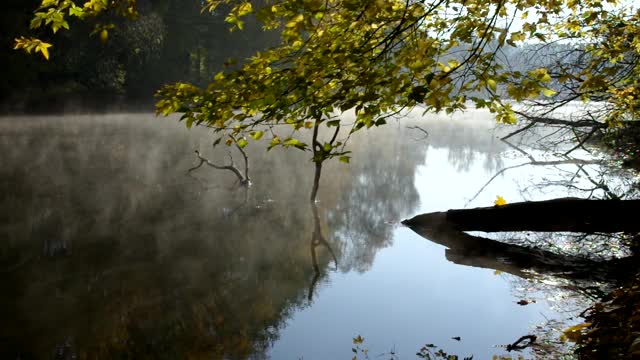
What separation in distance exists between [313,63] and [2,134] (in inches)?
974

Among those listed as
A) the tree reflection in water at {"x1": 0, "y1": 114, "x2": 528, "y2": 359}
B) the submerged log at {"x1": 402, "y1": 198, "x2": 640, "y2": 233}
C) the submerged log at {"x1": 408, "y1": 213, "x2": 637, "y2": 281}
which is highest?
the submerged log at {"x1": 402, "y1": 198, "x2": 640, "y2": 233}

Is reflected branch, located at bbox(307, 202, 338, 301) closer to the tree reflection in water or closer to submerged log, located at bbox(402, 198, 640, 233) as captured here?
the tree reflection in water

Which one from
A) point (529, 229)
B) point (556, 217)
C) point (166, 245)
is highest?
point (556, 217)

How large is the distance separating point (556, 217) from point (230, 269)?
18.3 ft

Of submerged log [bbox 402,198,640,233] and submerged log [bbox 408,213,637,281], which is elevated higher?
submerged log [bbox 402,198,640,233]

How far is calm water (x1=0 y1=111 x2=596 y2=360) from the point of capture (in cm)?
696

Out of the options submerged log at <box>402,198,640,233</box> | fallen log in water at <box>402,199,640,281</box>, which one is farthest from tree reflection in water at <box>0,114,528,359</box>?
submerged log at <box>402,198,640,233</box>

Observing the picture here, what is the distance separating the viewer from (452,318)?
25.4 feet

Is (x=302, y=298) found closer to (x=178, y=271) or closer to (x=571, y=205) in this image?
(x=178, y=271)

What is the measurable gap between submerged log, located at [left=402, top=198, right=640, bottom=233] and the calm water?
101 cm

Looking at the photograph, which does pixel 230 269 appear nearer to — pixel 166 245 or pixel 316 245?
pixel 166 245

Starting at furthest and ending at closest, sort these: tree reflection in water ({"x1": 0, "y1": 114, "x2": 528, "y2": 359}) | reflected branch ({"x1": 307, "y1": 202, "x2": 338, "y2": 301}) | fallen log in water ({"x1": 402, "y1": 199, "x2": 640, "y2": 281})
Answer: reflected branch ({"x1": 307, "y1": 202, "x2": 338, "y2": 301}) < fallen log in water ({"x1": 402, "y1": 199, "x2": 640, "y2": 281}) < tree reflection in water ({"x1": 0, "y1": 114, "x2": 528, "y2": 359})

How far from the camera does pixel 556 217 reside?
10164 millimetres

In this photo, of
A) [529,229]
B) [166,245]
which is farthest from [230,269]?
[529,229]
